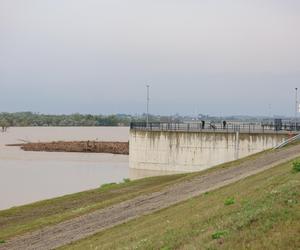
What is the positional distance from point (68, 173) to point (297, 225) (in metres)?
50.9

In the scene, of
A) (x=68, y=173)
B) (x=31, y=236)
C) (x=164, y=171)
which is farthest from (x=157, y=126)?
(x=31, y=236)

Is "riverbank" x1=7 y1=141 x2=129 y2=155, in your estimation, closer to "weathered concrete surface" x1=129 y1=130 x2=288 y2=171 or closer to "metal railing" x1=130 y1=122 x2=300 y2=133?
"metal railing" x1=130 y1=122 x2=300 y2=133

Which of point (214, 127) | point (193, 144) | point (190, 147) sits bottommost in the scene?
point (190, 147)

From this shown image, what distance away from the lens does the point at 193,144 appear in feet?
158

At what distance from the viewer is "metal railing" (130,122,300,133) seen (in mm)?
48031

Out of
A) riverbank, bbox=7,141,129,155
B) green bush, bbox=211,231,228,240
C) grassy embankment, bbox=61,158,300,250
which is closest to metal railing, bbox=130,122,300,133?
grassy embankment, bbox=61,158,300,250

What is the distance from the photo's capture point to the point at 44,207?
27.3 metres

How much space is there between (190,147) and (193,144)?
15.2 inches

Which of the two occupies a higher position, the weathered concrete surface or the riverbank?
the weathered concrete surface

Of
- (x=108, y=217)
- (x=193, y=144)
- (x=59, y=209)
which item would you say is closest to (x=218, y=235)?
(x=108, y=217)

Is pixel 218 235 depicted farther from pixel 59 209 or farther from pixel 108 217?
pixel 59 209

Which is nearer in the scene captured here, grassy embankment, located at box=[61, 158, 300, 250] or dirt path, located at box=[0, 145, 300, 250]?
grassy embankment, located at box=[61, 158, 300, 250]

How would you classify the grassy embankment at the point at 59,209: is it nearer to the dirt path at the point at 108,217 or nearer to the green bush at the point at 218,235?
the dirt path at the point at 108,217

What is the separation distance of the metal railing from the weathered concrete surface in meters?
1.16
